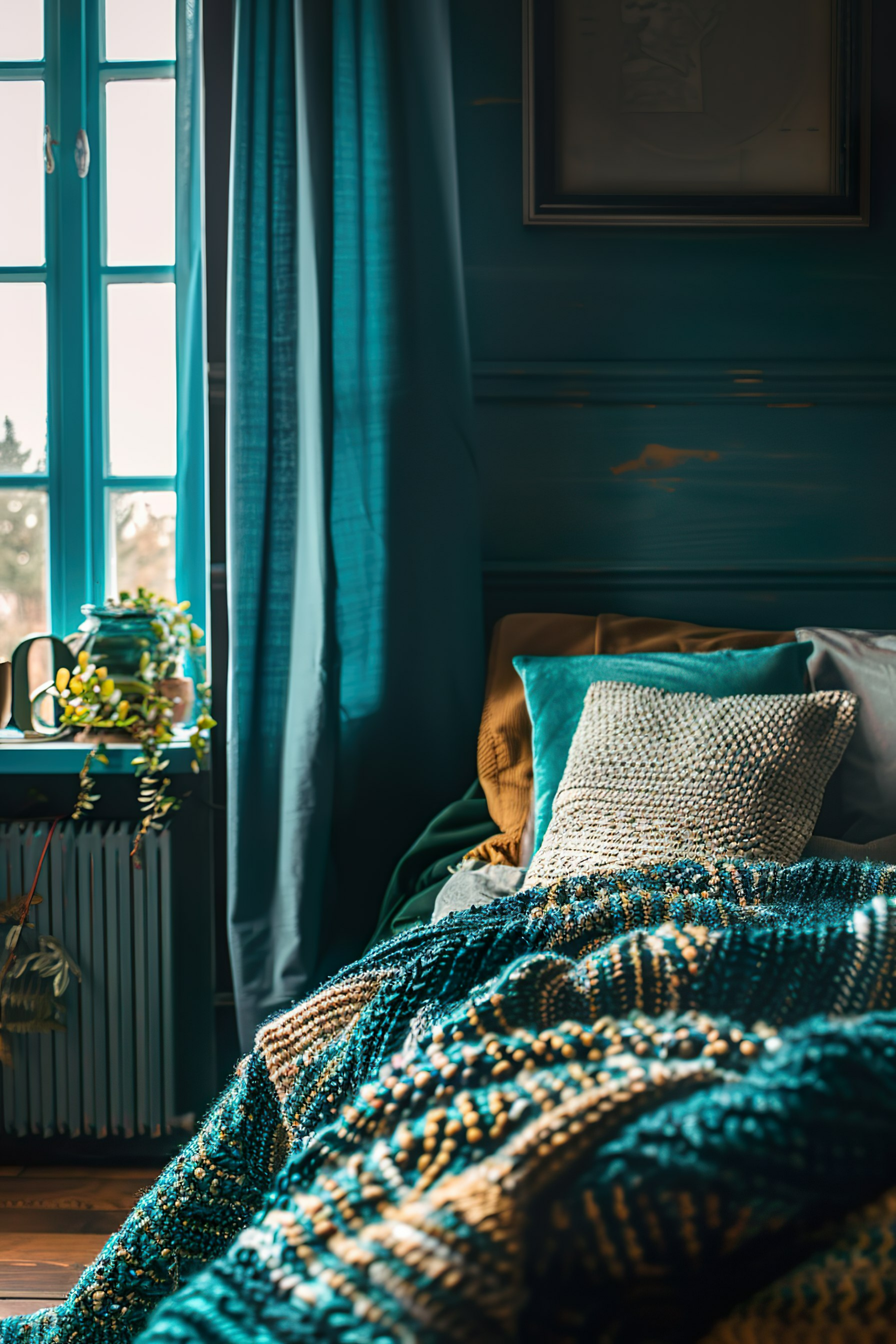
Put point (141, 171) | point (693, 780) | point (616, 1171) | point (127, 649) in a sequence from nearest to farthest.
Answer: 1. point (616, 1171)
2. point (693, 780)
3. point (127, 649)
4. point (141, 171)

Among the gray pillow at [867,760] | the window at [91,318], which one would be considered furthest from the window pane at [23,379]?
the gray pillow at [867,760]

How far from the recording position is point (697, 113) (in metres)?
1.99

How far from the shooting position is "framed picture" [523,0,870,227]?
1.97m

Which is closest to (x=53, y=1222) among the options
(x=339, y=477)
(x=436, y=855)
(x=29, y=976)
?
(x=29, y=976)

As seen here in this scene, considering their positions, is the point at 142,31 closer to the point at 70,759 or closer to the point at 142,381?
the point at 142,381

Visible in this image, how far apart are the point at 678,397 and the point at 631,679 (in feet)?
2.36

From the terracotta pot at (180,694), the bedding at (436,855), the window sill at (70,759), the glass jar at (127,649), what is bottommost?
the bedding at (436,855)

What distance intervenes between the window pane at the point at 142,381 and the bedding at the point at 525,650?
93 centimetres

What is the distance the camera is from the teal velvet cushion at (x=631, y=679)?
1.59 metres

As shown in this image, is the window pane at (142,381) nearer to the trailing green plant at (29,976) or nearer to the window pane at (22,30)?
the window pane at (22,30)

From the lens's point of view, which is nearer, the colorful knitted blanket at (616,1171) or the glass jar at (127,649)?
the colorful knitted blanket at (616,1171)

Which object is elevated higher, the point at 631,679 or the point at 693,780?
the point at 631,679

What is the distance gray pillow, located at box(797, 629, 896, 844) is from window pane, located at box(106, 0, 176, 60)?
200 centimetres

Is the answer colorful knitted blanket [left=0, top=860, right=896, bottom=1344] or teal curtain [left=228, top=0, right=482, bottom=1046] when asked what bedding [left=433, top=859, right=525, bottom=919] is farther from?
colorful knitted blanket [left=0, top=860, right=896, bottom=1344]
